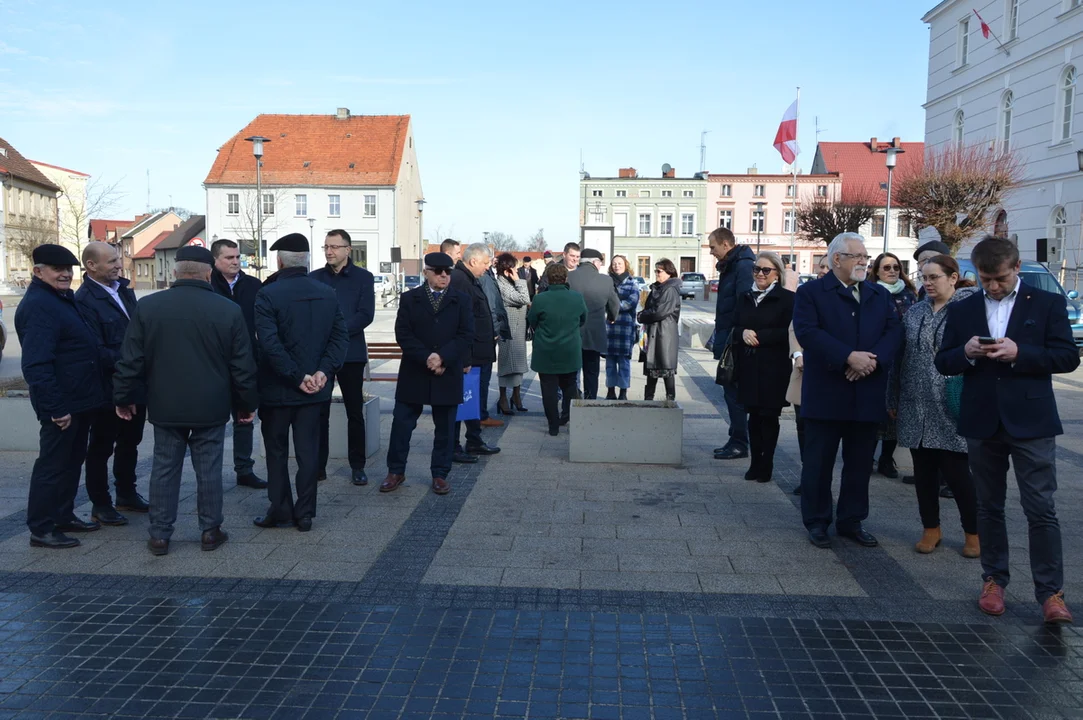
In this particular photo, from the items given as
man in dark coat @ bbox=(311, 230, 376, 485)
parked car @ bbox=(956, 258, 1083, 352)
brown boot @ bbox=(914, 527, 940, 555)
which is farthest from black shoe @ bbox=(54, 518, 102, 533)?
parked car @ bbox=(956, 258, 1083, 352)

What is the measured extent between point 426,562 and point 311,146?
60021 mm

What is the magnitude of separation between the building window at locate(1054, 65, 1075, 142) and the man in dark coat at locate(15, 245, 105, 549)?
2943 cm

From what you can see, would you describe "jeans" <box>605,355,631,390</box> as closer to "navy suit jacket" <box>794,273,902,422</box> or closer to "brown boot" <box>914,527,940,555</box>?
"navy suit jacket" <box>794,273,902,422</box>

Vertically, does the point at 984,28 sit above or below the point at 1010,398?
above

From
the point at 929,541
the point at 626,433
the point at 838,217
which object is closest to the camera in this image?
the point at 929,541

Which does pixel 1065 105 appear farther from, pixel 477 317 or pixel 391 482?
pixel 391 482

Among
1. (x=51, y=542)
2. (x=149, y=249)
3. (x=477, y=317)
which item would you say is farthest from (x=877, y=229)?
(x=149, y=249)

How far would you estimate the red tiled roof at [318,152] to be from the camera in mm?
60125

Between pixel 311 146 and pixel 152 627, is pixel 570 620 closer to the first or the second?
pixel 152 627

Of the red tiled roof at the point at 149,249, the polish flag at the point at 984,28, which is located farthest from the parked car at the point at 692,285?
the red tiled roof at the point at 149,249

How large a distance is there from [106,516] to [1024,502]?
5.51m

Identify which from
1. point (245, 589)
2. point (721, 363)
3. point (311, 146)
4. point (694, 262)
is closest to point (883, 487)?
point (721, 363)

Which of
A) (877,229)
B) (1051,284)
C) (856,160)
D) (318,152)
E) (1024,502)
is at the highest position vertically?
(856,160)

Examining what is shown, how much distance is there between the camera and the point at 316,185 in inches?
2357
